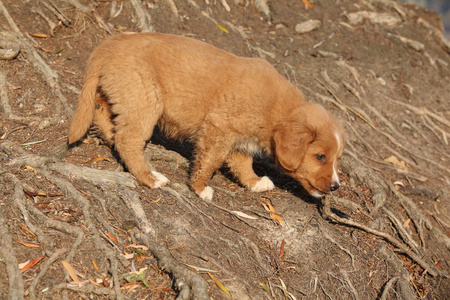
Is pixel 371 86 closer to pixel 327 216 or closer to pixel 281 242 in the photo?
pixel 327 216

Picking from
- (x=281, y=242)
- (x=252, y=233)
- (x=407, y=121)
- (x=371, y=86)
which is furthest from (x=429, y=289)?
(x=371, y=86)

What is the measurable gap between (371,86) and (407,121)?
3.01ft

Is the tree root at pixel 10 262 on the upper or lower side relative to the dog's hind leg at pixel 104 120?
upper

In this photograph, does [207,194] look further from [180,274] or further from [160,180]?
[180,274]

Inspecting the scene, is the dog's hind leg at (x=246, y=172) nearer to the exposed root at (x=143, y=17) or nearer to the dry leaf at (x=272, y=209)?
the dry leaf at (x=272, y=209)

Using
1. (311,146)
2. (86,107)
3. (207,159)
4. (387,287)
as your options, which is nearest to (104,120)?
(86,107)

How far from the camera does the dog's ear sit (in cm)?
436

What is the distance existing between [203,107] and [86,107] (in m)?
1.32

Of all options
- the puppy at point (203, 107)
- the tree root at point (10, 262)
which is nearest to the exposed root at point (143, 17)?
the puppy at point (203, 107)

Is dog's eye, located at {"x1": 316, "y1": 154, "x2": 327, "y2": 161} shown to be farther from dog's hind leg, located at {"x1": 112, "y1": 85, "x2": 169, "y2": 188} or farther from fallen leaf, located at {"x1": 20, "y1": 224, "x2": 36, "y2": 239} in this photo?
fallen leaf, located at {"x1": 20, "y1": 224, "x2": 36, "y2": 239}

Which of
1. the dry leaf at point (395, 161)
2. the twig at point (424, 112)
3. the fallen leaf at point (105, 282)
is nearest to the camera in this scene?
the fallen leaf at point (105, 282)

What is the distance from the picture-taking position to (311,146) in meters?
4.47

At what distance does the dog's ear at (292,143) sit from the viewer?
14.3ft

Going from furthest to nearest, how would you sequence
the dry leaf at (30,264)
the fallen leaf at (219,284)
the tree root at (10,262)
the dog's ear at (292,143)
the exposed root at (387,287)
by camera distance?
1. the dog's ear at (292,143)
2. the exposed root at (387,287)
3. the fallen leaf at (219,284)
4. the dry leaf at (30,264)
5. the tree root at (10,262)
